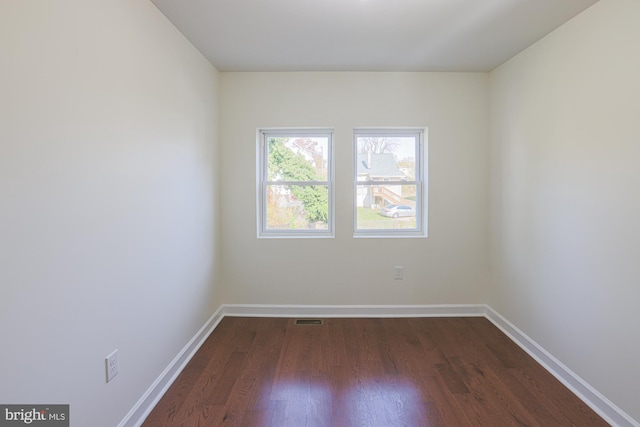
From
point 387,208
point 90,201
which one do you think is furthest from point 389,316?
point 90,201

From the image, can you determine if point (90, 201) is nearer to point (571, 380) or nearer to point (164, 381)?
point (164, 381)

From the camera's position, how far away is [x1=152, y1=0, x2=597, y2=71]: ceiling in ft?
6.34

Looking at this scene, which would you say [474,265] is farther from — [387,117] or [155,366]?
[155,366]

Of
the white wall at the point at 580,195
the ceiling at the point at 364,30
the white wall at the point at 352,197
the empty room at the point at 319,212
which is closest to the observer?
the empty room at the point at 319,212

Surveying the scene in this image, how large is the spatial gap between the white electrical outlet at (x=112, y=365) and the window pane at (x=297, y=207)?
6.13 feet

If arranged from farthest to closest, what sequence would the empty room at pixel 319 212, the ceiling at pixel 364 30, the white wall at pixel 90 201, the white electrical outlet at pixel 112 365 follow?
the ceiling at pixel 364 30 < the white electrical outlet at pixel 112 365 < the empty room at pixel 319 212 < the white wall at pixel 90 201

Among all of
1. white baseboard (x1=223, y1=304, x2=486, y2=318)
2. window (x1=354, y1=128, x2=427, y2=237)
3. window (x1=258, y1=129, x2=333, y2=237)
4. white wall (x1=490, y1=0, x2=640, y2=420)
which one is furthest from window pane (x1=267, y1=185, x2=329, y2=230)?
white wall (x1=490, y1=0, x2=640, y2=420)

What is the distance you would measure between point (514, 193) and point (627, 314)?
1240mm

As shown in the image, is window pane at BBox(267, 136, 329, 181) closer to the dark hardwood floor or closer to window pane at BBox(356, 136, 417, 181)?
window pane at BBox(356, 136, 417, 181)

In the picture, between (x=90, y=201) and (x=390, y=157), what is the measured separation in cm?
265

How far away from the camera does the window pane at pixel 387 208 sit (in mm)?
3246

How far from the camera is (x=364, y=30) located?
2219 millimetres

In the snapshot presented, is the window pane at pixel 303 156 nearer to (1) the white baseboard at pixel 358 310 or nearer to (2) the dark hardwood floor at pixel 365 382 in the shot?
(1) the white baseboard at pixel 358 310

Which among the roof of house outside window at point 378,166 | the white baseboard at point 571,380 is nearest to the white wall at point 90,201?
the roof of house outside window at point 378,166
